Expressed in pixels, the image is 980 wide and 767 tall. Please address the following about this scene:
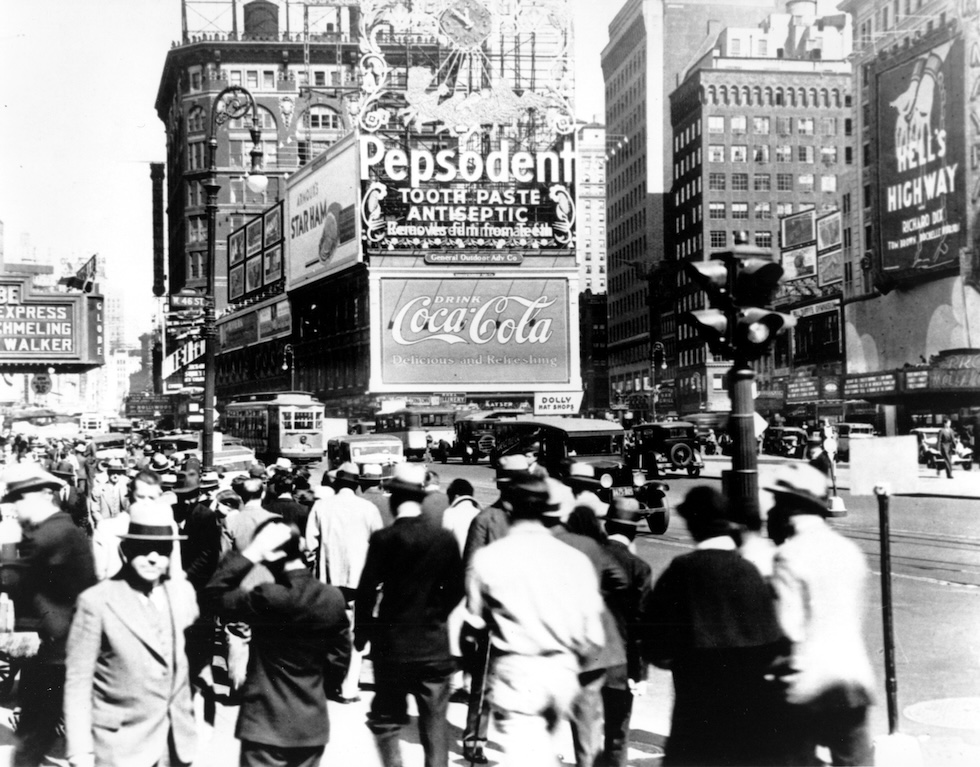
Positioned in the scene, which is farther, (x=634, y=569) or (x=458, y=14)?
(x=458, y=14)

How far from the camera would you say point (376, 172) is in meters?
52.9

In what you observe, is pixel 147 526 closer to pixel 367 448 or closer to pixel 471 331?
pixel 367 448

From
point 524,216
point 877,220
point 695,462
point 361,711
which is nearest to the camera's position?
point 361,711

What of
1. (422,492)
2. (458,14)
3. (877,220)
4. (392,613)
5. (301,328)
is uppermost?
(458,14)

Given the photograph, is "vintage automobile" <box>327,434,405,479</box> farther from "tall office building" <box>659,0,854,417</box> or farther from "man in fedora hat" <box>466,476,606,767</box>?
"man in fedora hat" <box>466,476,606,767</box>

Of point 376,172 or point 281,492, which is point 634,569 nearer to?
point 281,492

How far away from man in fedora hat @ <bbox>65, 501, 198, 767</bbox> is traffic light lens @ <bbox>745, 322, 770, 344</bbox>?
4161 millimetres

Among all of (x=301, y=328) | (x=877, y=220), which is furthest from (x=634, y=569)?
(x=301, y=328)

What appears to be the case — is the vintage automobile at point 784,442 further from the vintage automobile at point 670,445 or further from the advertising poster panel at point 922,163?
the advertising poster panel at point 922,163

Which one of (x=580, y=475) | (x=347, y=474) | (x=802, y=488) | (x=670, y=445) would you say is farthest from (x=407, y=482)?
(x=670, y=445)

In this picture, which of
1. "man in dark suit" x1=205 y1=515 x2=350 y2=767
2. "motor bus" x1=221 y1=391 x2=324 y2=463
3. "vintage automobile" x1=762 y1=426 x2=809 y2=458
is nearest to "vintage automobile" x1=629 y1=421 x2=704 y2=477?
"vintage automobile" x1=762 y1=426 x2=809 y2=458

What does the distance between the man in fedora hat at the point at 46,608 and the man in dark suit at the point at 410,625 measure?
165cm

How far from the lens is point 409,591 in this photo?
6.04 meters

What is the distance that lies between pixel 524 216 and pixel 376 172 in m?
9.24
